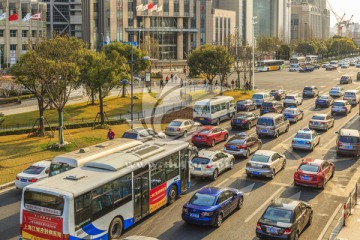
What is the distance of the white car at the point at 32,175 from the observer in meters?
25.8

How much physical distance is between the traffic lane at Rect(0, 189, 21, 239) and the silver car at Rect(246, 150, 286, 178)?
43.2 ft

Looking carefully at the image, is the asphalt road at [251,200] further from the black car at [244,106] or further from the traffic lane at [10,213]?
the black car at [244,106]

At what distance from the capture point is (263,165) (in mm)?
28438

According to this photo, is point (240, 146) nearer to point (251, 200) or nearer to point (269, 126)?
point (269, 126)

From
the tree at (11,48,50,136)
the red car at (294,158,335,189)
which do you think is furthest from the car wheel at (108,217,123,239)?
the tree at (11,48,50,136)

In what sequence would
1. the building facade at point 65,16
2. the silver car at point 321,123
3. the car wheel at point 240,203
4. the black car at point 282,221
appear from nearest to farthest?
1. the black car at point 282,221
2. the car wheel at point 240,203
3. the silver car at point 321,123
4. the building facade at point 65,16

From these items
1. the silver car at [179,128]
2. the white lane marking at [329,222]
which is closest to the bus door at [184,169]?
the white lane marking at [329,222]

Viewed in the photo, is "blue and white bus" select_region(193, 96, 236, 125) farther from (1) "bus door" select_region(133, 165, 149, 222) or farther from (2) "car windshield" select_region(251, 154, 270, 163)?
(1) "bus door" select_region(133, 165, 149, 222)

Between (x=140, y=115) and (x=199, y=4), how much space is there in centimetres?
9753

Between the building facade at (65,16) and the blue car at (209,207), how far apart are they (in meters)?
124

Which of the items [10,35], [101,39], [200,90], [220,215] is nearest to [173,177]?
[220,215]

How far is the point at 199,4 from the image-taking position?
14338 cm

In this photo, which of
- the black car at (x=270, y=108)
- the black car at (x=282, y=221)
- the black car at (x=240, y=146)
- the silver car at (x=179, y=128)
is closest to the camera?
the black car at (x=282, y=221)

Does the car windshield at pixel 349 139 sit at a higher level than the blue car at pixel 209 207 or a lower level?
higher
